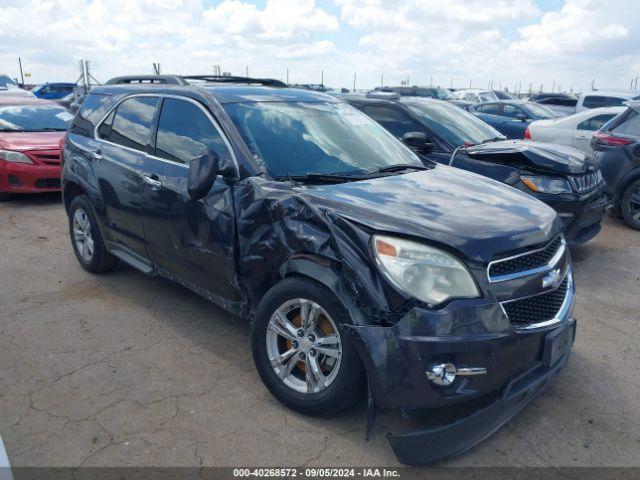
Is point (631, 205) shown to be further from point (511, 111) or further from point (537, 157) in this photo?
point (511, 111)

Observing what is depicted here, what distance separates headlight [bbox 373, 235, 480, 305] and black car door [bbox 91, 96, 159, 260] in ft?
7.72

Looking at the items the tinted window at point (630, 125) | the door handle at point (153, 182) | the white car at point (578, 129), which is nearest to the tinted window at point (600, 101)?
the white car at point (578, 129)

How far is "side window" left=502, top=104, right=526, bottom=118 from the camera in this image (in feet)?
49.4

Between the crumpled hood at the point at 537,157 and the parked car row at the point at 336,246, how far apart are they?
2079 millimetres

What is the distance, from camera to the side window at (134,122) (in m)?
4.34

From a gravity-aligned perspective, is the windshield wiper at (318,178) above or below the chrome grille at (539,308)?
above

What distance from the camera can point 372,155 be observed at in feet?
12.9

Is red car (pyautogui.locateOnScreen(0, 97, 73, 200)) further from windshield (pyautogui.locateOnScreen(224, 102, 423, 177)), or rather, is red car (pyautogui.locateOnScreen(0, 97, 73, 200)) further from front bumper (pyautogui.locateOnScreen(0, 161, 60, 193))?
windshield (pyautogui.locateOnScreen(224, 102, 423, 177))

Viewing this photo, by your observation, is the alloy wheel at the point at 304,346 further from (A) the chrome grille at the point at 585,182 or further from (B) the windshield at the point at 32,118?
(B) the windshield at the point at 32,118

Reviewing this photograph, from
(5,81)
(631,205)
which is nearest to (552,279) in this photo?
(631,205)

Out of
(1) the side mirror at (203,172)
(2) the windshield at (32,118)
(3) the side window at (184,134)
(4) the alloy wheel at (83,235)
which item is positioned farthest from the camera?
(2) the windshield at (32,118)

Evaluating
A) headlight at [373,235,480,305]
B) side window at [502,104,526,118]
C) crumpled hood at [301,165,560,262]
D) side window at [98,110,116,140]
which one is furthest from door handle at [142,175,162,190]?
side window at [502,104,526,118]

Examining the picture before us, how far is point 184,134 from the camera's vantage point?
3965 millimetres

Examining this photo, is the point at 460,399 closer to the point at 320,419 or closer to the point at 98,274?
the point at 320,419
